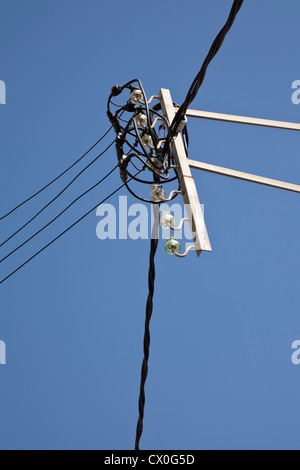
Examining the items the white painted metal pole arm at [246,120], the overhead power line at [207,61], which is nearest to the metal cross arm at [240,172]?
the white painted metal pole arm at [246,120]

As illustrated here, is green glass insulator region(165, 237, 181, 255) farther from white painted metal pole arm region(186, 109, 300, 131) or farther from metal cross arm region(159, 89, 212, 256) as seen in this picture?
white painted metal pole arm region(186, 109, 300, 131)

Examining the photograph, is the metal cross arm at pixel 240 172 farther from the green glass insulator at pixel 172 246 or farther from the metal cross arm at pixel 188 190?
the green glass insulator at pixel 172 246

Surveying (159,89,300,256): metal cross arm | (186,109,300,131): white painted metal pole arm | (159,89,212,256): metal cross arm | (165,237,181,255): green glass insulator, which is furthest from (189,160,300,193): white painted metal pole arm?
(165,237,181,255): green glass insulator

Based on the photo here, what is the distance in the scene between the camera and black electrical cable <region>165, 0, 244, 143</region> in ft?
12.7

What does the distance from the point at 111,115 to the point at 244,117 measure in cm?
113

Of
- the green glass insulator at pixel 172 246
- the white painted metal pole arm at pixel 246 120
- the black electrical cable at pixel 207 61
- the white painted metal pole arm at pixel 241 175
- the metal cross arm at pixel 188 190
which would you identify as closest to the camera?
the black electrical cable at pixel 207 61

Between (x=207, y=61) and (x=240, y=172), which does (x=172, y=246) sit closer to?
(x=240, y=172)

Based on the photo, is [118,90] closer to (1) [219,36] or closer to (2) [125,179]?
(2) [125,179]

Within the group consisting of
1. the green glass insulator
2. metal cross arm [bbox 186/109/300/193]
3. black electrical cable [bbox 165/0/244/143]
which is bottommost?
the green glass insulator

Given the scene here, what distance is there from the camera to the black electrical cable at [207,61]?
3.86 meters

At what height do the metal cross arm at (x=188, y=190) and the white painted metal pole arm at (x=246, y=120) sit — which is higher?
the white painted metal pole arm at (x=246, y=120)

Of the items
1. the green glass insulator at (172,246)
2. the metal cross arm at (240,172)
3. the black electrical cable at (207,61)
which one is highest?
the metal cross arm at (240,172)

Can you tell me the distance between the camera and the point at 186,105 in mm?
4816
